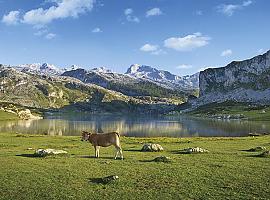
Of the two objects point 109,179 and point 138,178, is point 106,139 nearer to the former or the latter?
point 138,178

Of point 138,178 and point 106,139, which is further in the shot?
point 106,139

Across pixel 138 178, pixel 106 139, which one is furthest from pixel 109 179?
pixel 106 139

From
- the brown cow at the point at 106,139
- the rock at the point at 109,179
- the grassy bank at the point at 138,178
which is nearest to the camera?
the grassy bank at the point at 138,178

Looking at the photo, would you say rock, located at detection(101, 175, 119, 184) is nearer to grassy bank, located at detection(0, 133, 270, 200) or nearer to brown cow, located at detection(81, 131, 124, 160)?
grassy bank, located at detection(0, 133, 270, 200)

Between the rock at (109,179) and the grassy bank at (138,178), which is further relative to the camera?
the rock at (109,179)

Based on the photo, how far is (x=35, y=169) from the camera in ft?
96.2

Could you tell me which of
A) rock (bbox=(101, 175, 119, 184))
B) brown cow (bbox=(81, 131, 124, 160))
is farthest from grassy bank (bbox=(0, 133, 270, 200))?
brown cow (bbox=(81, 131, 124, 160))

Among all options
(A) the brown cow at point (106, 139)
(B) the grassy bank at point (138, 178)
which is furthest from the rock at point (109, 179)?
(A) the brown cow at point (106, 139)

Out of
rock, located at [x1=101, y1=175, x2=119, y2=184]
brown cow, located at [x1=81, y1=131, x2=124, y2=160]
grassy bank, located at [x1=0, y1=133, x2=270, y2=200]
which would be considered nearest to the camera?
grassy bank, located at [x1=0, y1=133, x2=270, y2=200]

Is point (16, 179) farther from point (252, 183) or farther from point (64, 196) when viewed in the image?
point (252, 183)

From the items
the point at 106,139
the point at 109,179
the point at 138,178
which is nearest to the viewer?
the point at 109,179

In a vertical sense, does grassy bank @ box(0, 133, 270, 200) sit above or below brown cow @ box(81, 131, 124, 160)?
below

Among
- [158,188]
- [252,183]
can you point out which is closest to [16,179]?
[158,188]

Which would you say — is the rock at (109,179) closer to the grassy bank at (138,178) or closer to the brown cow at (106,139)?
the grassy bank at (138,178)
